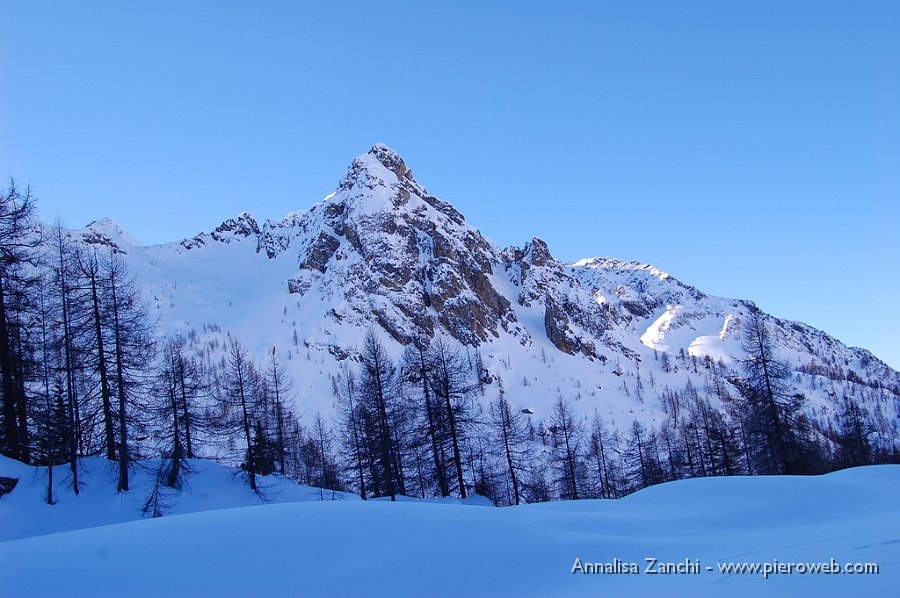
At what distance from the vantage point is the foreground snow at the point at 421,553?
6.03 m

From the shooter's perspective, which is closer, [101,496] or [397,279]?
[101,496]

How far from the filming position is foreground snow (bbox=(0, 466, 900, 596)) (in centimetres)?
603

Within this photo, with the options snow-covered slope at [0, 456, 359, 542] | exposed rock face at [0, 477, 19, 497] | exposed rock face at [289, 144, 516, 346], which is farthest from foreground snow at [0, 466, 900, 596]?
exposed rock face at [289, 144, 516, 346]

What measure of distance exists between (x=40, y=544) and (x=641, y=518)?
31.3 ft

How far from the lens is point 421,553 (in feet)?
22.9

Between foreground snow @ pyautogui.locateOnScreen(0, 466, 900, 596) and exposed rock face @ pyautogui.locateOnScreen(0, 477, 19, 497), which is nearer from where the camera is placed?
foreground snow @ pyautogui.locateOnScreen(0, 466, 900, 596)

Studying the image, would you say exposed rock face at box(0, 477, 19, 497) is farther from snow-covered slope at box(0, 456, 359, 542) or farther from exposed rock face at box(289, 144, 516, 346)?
exposed rock face at box(289, 144, 516, 346)

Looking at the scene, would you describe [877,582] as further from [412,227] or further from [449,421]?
[412,227]

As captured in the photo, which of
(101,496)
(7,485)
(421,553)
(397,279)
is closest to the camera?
(421,553)

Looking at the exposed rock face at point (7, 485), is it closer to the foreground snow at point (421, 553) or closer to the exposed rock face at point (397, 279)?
the foreground snow at point (421, 553)

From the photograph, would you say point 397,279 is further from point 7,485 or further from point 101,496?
point 7,485

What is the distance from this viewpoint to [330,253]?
19262 centimetres

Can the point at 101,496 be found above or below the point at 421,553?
above

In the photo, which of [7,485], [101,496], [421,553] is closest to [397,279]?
[101,496]
